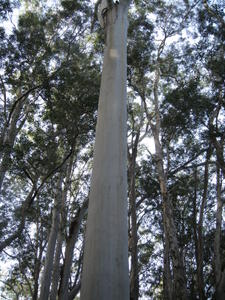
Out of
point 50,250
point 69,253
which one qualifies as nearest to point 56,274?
point 50,250

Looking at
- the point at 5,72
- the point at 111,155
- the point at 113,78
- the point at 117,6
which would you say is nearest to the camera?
the point at 111,155

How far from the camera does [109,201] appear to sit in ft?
8.62

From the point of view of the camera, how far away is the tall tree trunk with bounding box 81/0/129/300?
2.28m

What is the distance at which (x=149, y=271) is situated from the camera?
45.2ft

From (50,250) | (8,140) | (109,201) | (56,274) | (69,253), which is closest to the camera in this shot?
(109,201)

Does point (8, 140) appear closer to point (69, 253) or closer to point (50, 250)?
point (50, 250)

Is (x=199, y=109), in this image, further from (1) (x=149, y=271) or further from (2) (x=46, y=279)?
(1) (x=149, y=271)

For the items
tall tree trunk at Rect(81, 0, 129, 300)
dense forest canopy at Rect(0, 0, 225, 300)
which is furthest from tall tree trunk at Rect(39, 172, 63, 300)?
tall tree trunk at Rect(81, 0, 129, 300)

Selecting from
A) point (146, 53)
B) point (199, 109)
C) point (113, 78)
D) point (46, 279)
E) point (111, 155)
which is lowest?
point (46, 279)

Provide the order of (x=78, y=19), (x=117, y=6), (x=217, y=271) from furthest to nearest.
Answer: (x=78, y=19) < (x=217, y=271) < (x=117, y=6)

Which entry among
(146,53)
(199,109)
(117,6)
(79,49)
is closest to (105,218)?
(117,6)

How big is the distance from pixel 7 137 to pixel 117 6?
5446 millimetres

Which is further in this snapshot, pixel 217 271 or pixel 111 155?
pixel 217 271

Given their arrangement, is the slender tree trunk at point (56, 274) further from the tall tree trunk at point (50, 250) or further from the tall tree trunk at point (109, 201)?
the tall tree trunk at point (109, 201)
